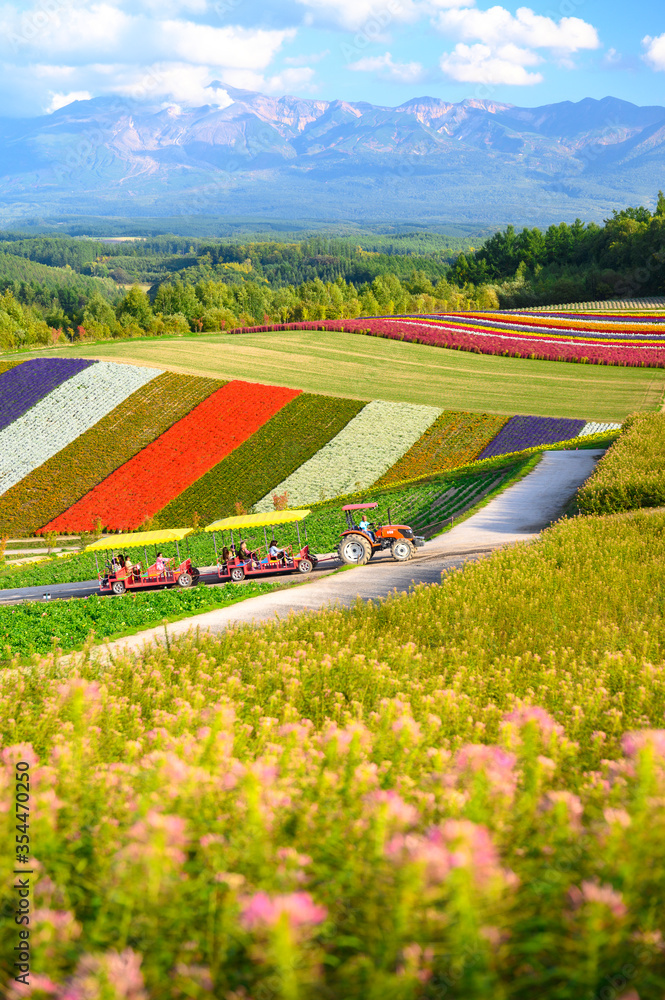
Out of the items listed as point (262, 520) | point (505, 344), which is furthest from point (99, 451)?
point (505, 344)

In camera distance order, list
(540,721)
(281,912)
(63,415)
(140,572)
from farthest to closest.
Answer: (63,415), (140,572), (540,721), (281,912)

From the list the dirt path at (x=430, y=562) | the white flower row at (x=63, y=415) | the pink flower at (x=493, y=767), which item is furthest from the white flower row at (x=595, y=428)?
the pink flower at (x=493, y=767)

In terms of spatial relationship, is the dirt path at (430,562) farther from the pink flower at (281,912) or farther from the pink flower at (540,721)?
the pink flower at (281,912)

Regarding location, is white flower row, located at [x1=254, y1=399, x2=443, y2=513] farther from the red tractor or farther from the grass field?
the red tractor

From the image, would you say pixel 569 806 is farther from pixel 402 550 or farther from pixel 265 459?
pixel 265 459

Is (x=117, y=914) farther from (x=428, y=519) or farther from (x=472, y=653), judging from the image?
(x=428, y=519)

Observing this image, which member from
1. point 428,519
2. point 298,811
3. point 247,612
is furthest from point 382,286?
point 298,811
